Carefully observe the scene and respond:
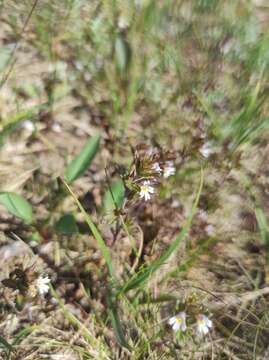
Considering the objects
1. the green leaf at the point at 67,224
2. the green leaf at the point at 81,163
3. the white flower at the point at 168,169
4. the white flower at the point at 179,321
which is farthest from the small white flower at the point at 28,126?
the white flower at the point at 179,321

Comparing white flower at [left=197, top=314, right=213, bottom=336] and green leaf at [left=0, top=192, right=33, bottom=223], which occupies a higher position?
green leaf at [left=0, top=192, right=33, bottom=223]

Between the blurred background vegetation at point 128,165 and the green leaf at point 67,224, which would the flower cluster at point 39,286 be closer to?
the blurred background vegetation at point 128,165

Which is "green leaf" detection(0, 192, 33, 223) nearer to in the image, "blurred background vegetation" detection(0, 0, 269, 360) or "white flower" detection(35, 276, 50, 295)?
"blurred background vegetation" detection(0, 0, 269, 360)

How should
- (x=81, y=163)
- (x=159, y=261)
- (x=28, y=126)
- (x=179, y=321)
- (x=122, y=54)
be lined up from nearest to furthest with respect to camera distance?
(x=159, y=261) → (x=179, y=321) → (x=81, y=163) → (x=28, y=126) → (x=122, y=54)

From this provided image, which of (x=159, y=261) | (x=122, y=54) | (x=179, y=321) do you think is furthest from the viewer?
(x=122, y=54)

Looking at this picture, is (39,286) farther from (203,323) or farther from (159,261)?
(203,323)

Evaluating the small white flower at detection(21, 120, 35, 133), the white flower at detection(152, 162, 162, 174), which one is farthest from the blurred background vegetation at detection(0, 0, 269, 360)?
the white flower at detection(152, 162, 162, 174)

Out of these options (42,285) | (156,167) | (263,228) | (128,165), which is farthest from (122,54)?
(42,285)

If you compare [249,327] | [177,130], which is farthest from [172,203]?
[249,327]
